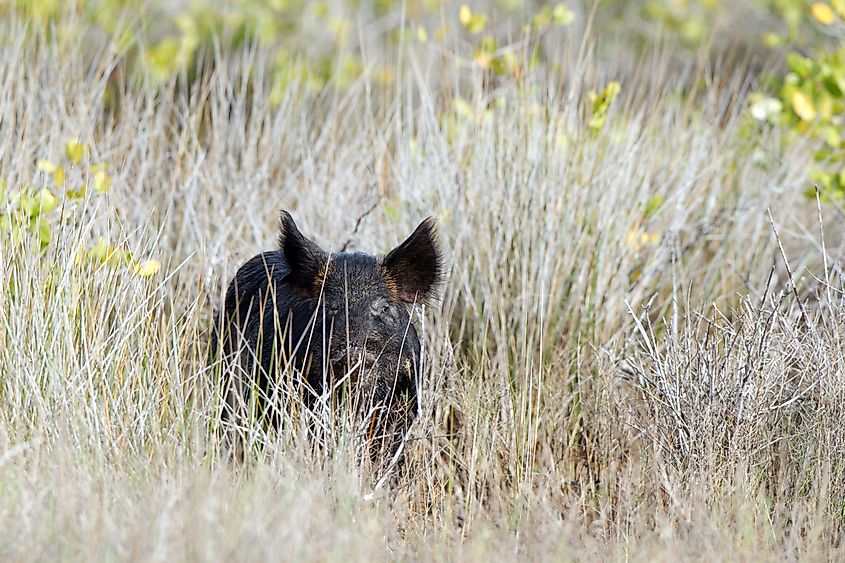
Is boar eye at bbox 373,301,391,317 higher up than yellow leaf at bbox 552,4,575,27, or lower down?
lower down

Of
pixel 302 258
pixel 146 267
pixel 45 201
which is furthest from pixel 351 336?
pixel 45 201

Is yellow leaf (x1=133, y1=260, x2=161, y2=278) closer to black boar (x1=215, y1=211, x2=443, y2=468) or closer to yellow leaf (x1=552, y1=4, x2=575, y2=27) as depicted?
black boar (x1=215, y1=211, x2=443, y2=468)

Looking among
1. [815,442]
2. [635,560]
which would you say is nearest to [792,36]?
[815,442]

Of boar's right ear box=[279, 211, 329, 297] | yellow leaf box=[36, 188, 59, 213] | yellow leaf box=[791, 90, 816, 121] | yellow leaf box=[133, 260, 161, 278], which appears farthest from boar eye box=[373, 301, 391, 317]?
yellow leaf box=[791, 90, 816, 121]

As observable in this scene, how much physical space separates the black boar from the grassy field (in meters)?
0.14

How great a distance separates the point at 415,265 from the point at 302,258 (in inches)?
16.9

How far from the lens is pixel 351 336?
3811 millimetres

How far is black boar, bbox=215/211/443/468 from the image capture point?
3.81 meters

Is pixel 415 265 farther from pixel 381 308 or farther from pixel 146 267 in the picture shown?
pixel 146 267

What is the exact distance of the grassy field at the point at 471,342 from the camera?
10.8ft

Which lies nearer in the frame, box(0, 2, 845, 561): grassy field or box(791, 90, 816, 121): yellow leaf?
box(0, 2, 845, 561): grassy field

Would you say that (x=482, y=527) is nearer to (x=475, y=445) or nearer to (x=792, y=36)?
(x=475, y=445)

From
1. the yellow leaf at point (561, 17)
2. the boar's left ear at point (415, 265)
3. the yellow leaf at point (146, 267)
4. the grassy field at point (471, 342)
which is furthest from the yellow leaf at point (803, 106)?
the yellow leaf at point (146, 267)

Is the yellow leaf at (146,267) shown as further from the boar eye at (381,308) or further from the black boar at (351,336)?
the boar eye at (381,308)
